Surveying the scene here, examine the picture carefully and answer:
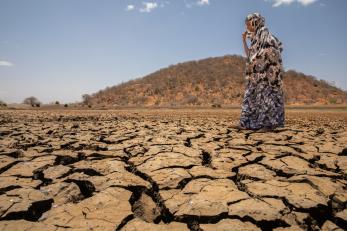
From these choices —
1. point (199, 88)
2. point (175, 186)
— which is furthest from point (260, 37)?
point (199, 88)

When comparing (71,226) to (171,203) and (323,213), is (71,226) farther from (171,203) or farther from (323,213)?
(323,213)

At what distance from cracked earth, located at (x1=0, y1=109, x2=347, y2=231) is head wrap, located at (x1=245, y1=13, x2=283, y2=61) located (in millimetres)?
1670

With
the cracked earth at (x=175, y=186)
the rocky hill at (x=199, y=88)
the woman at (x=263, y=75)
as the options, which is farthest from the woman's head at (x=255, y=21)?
the rocky hill at (x=199, y=88)

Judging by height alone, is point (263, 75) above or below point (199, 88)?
below

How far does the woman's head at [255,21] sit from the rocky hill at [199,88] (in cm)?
1827

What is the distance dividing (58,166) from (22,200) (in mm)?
842

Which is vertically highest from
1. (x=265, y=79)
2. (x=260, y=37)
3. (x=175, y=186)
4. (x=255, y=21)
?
(x=255, y=21)

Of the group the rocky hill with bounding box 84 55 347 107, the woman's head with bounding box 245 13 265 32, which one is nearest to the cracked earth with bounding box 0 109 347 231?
the woman's head with bounding box 245 13 265 32

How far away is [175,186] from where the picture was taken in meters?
2.33

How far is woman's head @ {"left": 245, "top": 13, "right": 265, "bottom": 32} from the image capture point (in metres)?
4.88

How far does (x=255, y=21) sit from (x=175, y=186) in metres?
3.50

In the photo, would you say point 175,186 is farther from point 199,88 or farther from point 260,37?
point 199,88

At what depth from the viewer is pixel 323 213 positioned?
1.87 meters

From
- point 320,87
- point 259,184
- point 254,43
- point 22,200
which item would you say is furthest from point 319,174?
point 320,87
